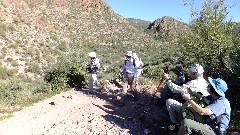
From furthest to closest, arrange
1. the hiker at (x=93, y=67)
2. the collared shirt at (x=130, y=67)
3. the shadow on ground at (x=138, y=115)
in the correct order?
the hiker at (x=93, y=67) → the collared shirt at (x=130, y=67) → the shadow on ground at (x=138, y=115)

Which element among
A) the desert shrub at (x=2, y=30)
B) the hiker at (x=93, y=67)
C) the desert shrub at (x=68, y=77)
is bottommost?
the desert shrub at (x=68, y=77)

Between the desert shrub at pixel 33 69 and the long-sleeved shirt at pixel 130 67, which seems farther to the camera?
the desert shrub at pixel 33 69

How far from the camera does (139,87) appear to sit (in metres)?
14.4

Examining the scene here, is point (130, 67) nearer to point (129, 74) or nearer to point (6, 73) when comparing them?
point (129, 74)

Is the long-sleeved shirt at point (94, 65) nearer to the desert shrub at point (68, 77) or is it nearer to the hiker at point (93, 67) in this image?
the hiker at point (93, 67)

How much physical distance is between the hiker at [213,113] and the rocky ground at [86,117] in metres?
2.36

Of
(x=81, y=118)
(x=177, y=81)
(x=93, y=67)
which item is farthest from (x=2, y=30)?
(x=177, y=81)

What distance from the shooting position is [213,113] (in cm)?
714

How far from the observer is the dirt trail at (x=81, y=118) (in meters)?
9.88

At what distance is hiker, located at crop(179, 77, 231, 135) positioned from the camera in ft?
23.4

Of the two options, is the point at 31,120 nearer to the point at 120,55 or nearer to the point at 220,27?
the point at 220,27

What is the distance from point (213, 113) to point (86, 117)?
4394 mm

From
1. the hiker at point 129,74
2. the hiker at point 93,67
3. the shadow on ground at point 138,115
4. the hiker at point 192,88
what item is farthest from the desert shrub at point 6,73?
the hiker at point 192,88

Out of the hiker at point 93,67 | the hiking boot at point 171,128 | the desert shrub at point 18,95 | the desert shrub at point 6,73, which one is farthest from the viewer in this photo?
the desert shrub at point 6,73
